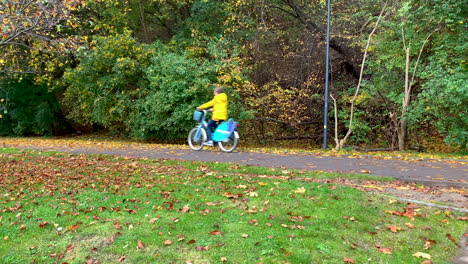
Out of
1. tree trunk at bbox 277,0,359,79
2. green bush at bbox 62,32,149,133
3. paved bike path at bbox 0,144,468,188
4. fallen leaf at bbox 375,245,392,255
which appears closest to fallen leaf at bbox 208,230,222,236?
fallen leaf at bbox 375,245,392,255

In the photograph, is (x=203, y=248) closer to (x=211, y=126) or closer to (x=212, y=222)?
(x=212, y=222)

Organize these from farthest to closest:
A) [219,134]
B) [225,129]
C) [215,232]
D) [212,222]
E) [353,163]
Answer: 1. [219,134]
2. [225,129]
3. [353,163]
4. [212,222]
5. [215,232]

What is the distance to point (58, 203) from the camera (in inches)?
256

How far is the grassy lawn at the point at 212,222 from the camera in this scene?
4.71m

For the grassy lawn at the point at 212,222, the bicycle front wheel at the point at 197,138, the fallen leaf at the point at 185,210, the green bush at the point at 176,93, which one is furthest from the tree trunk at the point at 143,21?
the fallen leaf at the point at 185,210

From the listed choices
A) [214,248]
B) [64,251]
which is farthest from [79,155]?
[214,248]

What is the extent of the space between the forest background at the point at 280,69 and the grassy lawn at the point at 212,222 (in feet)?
32.2

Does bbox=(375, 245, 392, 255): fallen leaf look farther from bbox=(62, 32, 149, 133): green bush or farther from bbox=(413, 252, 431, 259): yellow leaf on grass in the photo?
bbox=(62, 32, 149, 133): green bush

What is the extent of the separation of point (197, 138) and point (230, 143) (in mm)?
1065

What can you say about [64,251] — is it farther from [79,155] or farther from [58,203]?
[79,155]

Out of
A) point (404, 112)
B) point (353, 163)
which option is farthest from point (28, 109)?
point (353, 163)

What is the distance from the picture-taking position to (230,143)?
1247 cm

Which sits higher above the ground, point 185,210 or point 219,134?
point 219,134

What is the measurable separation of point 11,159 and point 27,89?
17.2 metres
